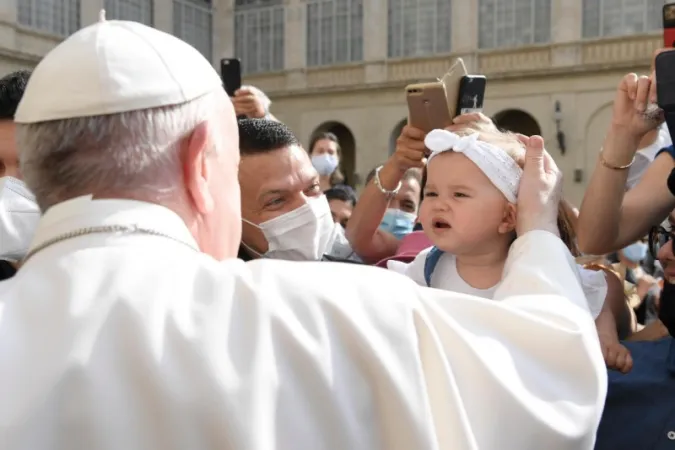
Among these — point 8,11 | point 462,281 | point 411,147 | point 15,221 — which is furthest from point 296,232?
point 8,11

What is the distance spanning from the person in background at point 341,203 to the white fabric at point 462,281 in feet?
7.36

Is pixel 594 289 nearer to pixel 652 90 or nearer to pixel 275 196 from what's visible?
pixel 652 90

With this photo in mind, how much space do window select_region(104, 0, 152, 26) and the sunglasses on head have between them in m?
15.9

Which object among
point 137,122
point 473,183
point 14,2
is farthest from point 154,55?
point 14,2

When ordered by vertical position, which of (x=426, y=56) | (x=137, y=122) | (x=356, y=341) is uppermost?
(x=426, y=56)

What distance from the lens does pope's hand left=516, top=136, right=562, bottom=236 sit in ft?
5.24

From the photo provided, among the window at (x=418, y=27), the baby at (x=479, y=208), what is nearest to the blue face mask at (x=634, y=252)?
the baby at (x=479, y=208)

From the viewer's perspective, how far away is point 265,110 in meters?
3.47

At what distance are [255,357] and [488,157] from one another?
117cm

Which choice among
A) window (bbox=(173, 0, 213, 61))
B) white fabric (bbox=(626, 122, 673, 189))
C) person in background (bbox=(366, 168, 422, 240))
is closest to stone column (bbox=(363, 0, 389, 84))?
window (bbox=(173, 0, 213, 61))

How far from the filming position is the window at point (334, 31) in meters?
18.1

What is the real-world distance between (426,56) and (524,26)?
7.27ft

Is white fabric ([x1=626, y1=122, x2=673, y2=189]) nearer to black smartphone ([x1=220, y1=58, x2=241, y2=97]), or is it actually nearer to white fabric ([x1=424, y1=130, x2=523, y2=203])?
white fabric ([x1=424, y1=130, x2=523, y2=203])

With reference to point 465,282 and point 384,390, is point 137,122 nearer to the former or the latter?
point 384,390
